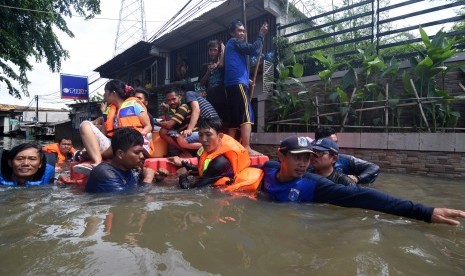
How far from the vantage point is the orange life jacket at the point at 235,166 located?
10.4ft

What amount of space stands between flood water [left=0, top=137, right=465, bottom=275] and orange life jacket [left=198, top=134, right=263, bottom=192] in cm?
36

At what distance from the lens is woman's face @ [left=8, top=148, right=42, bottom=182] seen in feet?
11.3

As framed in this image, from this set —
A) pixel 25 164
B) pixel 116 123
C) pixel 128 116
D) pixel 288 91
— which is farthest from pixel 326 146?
pixel 288 91

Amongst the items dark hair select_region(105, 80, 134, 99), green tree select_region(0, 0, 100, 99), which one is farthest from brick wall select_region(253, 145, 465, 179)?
green tree select_region(0, 0, 100, 99)

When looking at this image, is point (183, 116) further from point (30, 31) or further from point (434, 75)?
point (30, 31)

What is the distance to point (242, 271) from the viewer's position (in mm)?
1299

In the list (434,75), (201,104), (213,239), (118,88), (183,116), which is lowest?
(213,239)

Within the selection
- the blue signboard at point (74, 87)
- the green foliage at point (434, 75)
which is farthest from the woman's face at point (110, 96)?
the blue signboard at point (74, 87)

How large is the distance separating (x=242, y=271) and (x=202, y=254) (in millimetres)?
247

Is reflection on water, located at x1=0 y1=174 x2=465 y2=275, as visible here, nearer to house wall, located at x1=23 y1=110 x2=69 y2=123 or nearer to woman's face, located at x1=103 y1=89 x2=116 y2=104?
woman's face, located at x1=103 y1=89 x2=116 y2=104

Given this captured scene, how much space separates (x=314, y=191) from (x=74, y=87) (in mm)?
14648

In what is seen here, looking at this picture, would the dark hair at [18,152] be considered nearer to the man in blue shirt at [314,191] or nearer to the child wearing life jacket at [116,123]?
the child wearing life jacket at [116,123]

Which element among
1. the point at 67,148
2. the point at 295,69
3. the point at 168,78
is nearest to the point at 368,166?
the point at 295,69

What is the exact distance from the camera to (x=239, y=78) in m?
4.64
